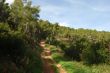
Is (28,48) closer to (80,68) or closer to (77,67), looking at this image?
(77,67)

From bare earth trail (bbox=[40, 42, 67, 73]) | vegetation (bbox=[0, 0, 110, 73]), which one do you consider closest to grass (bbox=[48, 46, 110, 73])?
vegetation (bbox=[0, 0, 110, 73])

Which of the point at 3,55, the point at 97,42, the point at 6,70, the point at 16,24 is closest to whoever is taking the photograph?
the point at 6,70

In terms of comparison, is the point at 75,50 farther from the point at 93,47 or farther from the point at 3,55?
the point at 3,55

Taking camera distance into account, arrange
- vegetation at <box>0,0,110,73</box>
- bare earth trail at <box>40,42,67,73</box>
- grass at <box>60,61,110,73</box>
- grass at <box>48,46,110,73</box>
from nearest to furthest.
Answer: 1. vegetation at <box>0,0,110,73</box>
2. bare earth trail at <box>40,42,67,73</box>
3. grass at <box>60,61,110,73</box>
4. grass at <box>48,46,110,73</box>

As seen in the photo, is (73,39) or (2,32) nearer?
(2,32)

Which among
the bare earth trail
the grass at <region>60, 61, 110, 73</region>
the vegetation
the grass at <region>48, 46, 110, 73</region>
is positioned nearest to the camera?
the vegetation

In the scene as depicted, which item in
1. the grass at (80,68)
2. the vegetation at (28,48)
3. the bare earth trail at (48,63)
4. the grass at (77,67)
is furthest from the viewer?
the grass at (77,67)

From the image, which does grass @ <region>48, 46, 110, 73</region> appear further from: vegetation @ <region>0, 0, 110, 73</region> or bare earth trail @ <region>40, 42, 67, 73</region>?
bare earth trail @ <region>40, 42, 67, 73</region>

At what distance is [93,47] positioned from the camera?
52.6 metres

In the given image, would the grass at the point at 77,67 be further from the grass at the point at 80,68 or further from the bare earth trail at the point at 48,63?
the bare earth trail at the point at 48,63

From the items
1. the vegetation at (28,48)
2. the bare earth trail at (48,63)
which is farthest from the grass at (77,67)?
A: the bare earth trail at (48,63)

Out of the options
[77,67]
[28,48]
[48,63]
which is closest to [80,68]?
[77,67]

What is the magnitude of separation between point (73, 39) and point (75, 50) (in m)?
4.32

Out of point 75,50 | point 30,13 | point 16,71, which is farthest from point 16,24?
point 16,71
